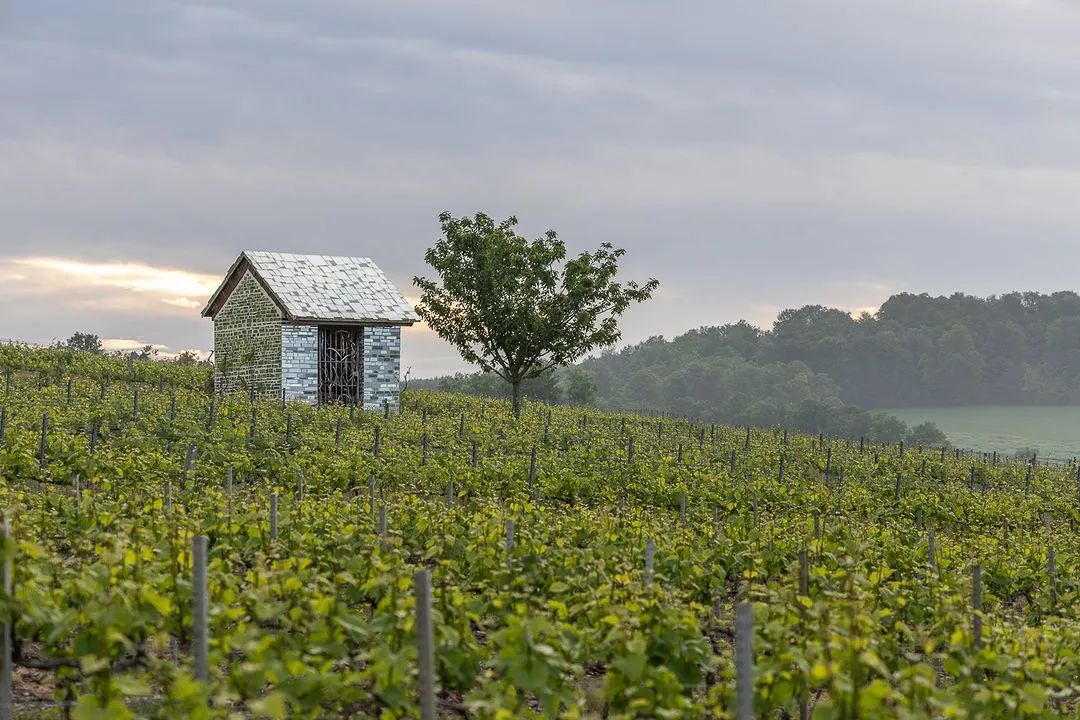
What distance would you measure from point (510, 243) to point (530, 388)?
40696 mm

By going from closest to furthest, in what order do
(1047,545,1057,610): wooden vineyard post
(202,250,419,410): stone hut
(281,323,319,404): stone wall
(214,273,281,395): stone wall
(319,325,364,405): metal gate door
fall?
1. (1047,545,1057,610): wooden vineyard post
2. (281,323,319,404): stone wall
3. (202,250,419,410): stone hut
4. (214,273,281,395): stone wall
5. (319,325,364,405): metal gate door

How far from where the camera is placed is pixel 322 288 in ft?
122

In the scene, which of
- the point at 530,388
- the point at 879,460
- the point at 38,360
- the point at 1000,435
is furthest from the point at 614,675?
the point at 1000,435

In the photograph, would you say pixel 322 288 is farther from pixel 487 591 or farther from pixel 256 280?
pixel 487 591

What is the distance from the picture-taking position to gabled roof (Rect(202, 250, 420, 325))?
117ft

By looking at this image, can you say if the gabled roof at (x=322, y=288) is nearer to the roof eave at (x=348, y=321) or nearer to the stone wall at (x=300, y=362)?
the roof eave at (x=348, y=321)

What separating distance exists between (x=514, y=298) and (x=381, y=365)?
520 cm

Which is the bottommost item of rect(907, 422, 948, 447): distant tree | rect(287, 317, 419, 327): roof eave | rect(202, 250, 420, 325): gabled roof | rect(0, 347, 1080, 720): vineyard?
rect(907, 422, 948, 447): distant tree

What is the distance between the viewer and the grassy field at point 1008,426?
310ft

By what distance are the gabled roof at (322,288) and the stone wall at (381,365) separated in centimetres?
47

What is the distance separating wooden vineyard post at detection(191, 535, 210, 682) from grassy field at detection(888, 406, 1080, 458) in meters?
91.4

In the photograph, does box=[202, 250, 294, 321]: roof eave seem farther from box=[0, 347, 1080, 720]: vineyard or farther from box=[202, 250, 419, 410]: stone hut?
box=[0, 347, 1080, 720]: vineyard

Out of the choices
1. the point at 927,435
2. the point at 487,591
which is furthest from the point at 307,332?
the point at 927,435

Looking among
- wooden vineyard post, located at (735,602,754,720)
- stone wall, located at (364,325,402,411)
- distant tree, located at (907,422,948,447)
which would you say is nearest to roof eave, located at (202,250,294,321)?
stone wall, located at (364,325,402,411)
